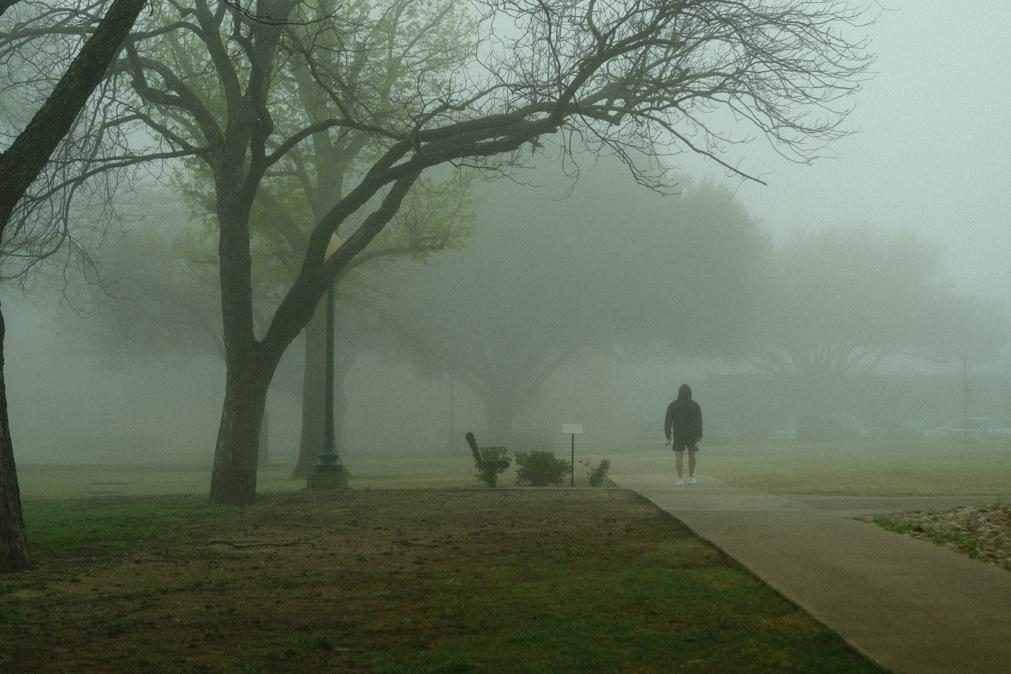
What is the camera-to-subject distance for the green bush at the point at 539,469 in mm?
23734

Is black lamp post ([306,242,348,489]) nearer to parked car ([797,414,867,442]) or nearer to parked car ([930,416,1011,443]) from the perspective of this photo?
parked car ([930,416,1011,443])

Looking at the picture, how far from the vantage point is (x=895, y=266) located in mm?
84312

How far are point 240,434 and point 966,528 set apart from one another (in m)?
10.2

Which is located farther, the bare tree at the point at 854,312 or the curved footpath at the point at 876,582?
the bare tree at the point at 854,312

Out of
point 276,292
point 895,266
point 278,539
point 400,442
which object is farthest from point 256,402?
point 895,266

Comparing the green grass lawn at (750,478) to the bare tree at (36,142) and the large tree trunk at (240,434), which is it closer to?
the large tree trunk at (240,434)

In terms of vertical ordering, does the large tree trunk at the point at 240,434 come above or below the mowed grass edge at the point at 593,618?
above

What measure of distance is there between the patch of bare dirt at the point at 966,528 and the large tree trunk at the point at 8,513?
8103 millimetres

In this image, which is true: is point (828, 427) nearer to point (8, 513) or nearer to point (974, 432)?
point (974, 432)

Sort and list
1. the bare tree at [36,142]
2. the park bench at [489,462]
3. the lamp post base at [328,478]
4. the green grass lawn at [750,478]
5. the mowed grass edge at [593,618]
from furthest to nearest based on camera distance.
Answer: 1. the green grass lawn at [750,478]
2. the park bench at [489,462]
3. the lamp post base at [328,478]
4. the bare tree at [36,142]
5. the mowed grass edge at [593,618]

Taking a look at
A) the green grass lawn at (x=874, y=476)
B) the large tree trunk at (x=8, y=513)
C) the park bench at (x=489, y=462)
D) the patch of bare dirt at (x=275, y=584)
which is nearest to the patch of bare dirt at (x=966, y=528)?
the patch of bare dirt at (x=275, y=584)

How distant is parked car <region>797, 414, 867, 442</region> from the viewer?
Result: 73.5m

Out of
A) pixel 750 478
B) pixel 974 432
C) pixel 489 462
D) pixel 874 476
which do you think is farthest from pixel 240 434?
pixel 974 432

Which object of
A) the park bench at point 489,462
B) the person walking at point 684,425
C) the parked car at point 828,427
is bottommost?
the park bench at point 489,462
